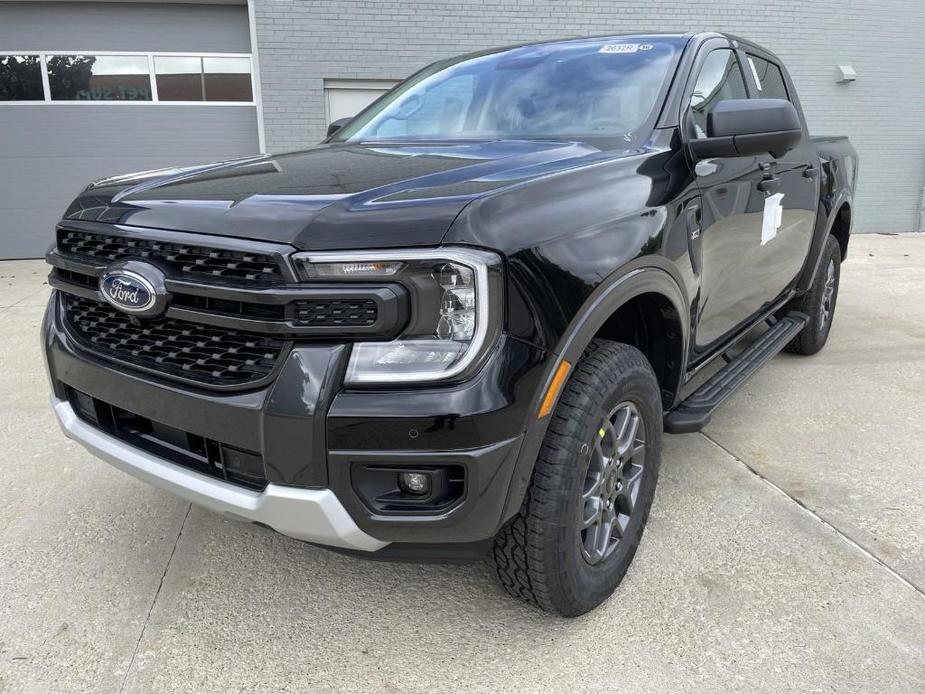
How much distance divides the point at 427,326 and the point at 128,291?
32.4 inches

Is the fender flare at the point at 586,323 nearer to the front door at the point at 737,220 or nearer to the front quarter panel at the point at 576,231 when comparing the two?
the front quarter panel at the point at 576,231

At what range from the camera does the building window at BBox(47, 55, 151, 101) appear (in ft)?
29.9

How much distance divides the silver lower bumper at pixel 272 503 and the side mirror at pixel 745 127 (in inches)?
69.6

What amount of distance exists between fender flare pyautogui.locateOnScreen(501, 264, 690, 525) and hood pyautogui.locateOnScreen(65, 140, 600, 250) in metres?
0.37

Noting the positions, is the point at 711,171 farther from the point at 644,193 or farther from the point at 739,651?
the point at 739,651

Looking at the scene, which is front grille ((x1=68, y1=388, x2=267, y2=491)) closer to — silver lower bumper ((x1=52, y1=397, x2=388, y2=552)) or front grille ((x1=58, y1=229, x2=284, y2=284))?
silver lower bumper ((x1=52, y1=397, x2=388, y2=552))

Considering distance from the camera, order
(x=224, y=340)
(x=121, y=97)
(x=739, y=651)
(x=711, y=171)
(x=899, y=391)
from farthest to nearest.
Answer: (x=121, y=97) → (x=899, y=391) → (x=711, y=171) → (x=739, y=651) → (x=224, y=340)

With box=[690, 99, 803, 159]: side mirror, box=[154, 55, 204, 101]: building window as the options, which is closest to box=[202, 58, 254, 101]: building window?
box=[154, 55, 204, 101]: building window

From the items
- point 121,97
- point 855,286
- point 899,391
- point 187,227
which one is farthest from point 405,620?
point 121,97

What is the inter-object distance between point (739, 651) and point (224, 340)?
1.64 m

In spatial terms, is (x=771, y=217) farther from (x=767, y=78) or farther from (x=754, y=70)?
(x=767, y=78)

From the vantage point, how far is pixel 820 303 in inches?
179

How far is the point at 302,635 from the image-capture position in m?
2.10

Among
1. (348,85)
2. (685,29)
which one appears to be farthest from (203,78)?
(685,29)
